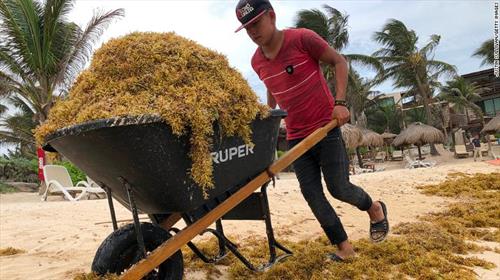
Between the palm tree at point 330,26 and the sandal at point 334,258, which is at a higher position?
the palm tree at point 330,26

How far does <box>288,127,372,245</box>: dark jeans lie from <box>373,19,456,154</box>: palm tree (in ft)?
94.0

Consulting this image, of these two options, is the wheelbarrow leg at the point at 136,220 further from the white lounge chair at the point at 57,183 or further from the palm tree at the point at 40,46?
the palm tree at the point at 40,46

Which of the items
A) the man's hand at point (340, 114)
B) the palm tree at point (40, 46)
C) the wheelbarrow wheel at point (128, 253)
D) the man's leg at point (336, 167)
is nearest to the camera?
the wheelbarrow wheel at point (128, 253)

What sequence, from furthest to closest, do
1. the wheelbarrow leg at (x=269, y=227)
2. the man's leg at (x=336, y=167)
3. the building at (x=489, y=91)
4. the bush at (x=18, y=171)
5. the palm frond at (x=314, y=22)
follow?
the building at (x=489, y=91), the palm frond at (x=314, y=22), the bush at (x=18, y=171), the man's leg at (x=336, y=167), the wheelbarrow leg at (x=269, y=227)

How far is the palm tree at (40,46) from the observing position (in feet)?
39.9

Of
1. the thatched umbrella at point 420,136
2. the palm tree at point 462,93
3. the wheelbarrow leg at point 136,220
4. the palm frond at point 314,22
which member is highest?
the palm frond at point 314,22

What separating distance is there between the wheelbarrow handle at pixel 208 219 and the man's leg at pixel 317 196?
417 mm

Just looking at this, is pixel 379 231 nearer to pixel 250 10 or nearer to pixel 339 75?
pixel 339 75

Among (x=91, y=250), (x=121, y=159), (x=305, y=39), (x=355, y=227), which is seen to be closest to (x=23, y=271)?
(x=91, y=250)

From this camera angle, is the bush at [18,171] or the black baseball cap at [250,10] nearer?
the black baseball cap at [250,10]

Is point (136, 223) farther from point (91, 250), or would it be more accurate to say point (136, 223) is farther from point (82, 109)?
point (91, 250)

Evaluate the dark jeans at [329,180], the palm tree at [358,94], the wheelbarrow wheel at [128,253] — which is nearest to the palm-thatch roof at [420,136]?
the palm tree at [358,94]

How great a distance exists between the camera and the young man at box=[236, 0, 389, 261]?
9.02 ft

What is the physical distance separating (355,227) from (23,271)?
2.99 meters
